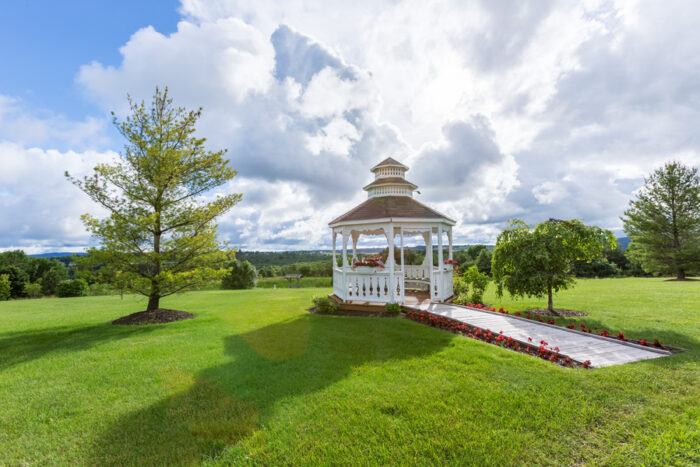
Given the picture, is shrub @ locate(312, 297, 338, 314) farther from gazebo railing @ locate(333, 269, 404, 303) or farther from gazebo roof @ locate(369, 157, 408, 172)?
gazebo roof @ locate(369, 157, 408, 172)

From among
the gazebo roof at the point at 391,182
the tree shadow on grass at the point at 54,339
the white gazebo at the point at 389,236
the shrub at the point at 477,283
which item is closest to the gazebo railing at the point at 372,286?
the white gazebo at the point at 389,236

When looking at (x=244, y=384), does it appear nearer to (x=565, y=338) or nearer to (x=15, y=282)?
(x=565, y=338)

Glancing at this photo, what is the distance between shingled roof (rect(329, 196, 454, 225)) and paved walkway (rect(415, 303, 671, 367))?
3321mm

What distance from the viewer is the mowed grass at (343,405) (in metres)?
2.99

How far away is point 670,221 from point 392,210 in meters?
27.3

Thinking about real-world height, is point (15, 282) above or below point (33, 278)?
above

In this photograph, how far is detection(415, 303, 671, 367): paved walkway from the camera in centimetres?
520

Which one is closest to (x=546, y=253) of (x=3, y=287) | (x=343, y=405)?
(x=343, y=405)

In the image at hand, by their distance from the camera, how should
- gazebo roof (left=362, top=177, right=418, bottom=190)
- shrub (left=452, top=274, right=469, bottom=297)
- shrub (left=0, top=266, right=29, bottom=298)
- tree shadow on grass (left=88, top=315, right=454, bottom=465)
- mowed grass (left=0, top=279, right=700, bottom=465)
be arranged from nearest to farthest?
mowed grass (left=0, top=279, right=700, bottom=465), tree shadow on grass (left=88, top=315, right=454, bottom=465), shrub (left=452, top=274, right=469, bottom=297), gazebo roof (left=362, top=177, right=418, bottom=190), shrub (left=0, top=266, right=29, bottom=298)

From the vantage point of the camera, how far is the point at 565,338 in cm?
629

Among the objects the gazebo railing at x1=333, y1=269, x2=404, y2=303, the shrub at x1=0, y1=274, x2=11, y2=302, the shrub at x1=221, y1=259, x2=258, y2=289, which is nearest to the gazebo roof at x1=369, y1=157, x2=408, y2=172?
the gazebo railing at x1=333, y1=269, x2=404, y2=303

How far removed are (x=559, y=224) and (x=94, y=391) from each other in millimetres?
11525

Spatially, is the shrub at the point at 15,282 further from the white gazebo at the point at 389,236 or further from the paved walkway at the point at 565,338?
the paved walkway at the point at 565,338

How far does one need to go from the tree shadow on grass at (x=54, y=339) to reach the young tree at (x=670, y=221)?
1318 inches
